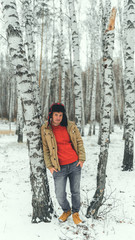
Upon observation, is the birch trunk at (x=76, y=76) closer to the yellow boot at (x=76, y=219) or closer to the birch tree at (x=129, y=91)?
the birch tree at (x=129, y=91)

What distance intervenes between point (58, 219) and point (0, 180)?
2.54m

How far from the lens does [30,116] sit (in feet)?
10.2

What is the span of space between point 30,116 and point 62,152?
81cm

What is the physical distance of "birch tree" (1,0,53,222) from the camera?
2982 millimetres

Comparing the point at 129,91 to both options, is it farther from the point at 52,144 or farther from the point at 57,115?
the point at 52,144

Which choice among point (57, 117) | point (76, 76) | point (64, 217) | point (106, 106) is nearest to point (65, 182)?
point (64, 217)

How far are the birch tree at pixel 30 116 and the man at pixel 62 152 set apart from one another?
0.17 m

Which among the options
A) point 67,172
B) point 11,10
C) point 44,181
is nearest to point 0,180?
point 44,181

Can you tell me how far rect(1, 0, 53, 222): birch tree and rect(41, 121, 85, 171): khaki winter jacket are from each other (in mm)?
131

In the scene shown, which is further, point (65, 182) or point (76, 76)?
point (76, 76)

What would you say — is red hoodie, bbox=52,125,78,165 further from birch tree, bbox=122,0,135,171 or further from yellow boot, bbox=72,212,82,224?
birch tree, bbox=122,0,135,171

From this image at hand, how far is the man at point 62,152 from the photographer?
10.00 feet

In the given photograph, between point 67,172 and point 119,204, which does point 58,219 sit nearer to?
point 67,172

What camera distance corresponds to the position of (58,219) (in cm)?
327
